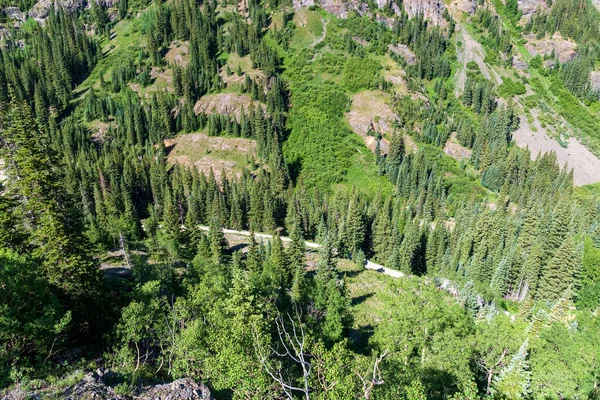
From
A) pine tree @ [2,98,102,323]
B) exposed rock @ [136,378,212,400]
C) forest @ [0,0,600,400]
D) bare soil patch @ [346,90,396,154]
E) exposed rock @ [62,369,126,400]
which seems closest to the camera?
exposed rock @ [62,369,126,400]

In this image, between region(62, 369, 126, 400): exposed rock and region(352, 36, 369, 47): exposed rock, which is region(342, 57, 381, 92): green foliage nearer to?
region(352, 36, 369, 47): exposed rock

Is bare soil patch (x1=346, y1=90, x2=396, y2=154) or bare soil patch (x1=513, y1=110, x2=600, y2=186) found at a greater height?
bare soil patch (x1=346, y1=90, x2=396, y2=154)

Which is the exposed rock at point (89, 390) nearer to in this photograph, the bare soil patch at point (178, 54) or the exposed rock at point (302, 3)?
the bare soil patch at point (178, 54)

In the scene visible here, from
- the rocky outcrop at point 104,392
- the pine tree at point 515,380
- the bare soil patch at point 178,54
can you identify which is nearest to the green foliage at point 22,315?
the rocky outcrop at point 104,392

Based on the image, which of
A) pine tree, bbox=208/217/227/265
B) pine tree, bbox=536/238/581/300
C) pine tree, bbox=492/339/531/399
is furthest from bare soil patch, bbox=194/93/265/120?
pine tree, bbox=492/339/531/399

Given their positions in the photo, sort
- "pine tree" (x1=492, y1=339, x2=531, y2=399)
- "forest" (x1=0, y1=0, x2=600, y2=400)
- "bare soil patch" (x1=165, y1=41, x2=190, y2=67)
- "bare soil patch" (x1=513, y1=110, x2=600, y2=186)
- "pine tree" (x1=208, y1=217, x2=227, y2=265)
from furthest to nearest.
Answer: "bare soil patch" (x1=165, y1=41, x2=190, y2=67), "bare soil patch" (x1=513, y1=110, x2=600, y2=186), "pine tree" (x1=208, y1=217, x2=227, y2=265), "pine tree" (x1=492, y1=339, x2=531, y2=399), "forest" (x1=0, y1=0, x2=600, y2=400)

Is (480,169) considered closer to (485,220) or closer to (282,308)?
(485,220)

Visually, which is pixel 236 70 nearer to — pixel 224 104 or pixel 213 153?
pixel 224 104
